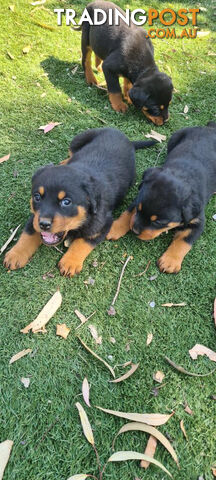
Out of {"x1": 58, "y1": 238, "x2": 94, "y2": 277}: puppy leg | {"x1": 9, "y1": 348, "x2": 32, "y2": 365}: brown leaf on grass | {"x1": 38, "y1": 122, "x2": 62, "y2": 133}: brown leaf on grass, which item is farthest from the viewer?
{"x1": 38, "y1": 122, "x2": 62, "y2": 133}: brown leaf on grass

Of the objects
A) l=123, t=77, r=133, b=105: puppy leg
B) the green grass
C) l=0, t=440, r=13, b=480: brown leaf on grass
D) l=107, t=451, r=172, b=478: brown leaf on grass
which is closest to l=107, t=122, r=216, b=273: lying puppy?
the green grass

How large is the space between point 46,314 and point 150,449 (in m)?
1.14

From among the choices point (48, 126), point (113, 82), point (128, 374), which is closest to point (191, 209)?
point (128, 374)

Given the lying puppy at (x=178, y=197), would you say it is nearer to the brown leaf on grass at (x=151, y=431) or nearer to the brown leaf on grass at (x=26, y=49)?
the brown leaf on grass at (x=151, y=431)

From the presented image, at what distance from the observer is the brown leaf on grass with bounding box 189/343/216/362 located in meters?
2.83

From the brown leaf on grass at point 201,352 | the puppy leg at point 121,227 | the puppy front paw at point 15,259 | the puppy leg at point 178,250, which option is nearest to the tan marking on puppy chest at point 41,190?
the puppy front paw at point 15,259

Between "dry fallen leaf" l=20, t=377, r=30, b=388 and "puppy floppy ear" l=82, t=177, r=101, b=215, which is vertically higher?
"puppy floppy ear" l=82, t=177, r=101, b=215

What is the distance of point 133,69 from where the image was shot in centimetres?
450

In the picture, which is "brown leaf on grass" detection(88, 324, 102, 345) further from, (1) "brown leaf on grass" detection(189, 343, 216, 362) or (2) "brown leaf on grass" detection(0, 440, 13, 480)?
(2) "brown leaf on grass" detection(0, 440, 13, 480)

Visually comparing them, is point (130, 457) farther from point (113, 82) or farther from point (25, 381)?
point (113, 82)

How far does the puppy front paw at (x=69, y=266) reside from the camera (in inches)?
118

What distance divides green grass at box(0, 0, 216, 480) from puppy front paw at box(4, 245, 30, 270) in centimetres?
8

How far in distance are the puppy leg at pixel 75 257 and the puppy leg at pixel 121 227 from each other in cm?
34

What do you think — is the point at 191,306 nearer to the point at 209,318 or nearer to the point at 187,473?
the point at 209,318
